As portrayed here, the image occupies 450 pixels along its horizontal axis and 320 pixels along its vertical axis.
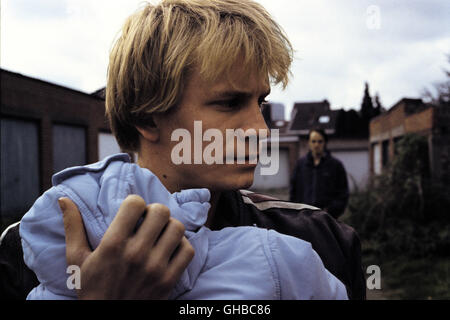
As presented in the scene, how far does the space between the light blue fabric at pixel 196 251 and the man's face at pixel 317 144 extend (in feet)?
14.4

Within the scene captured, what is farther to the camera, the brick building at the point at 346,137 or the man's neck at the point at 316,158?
the brick building at the point at 346,137

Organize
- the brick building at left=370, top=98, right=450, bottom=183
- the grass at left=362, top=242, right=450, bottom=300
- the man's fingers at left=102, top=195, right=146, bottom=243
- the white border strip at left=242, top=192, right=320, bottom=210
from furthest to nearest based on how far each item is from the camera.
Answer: the brick building at left=370, top=98, right=450, bottom=183, the grass at left=362, top=242, right=450, bottom=300, the white border strip at left=242, top=192, right=320, bottom=210, the man's fingers at left=102, top=195, right=146, bottom=243

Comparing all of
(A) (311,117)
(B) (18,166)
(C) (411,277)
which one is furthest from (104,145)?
(A) (311,117)

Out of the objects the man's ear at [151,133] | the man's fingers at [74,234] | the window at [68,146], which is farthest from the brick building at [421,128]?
the window at [68,146]

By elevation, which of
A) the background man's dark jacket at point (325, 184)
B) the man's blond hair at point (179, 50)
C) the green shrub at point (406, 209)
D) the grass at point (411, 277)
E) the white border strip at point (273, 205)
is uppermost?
the man's blond hair at point (179, 50)

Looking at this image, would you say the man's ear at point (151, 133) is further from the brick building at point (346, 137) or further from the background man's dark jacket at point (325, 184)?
the brick building at point (346, 137)

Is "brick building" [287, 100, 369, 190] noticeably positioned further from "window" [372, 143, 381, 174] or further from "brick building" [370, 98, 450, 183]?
"brick building" [370, 98, 450, 183]

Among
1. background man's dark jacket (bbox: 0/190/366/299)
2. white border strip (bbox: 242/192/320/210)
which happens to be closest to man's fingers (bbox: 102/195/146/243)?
background man's dark jacket (bbox: 0/190/366/299)

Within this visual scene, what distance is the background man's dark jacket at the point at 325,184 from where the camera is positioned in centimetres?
488

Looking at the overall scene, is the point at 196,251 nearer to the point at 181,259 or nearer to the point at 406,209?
the point at 181,259

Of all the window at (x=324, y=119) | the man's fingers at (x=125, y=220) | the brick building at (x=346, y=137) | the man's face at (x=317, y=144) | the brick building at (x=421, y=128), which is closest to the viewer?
the man's fingers at (x=125, y=220)

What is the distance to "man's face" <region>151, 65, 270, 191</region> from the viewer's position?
974 millimetres

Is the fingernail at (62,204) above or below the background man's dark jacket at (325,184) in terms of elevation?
above

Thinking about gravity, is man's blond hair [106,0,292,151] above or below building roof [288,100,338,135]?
below
